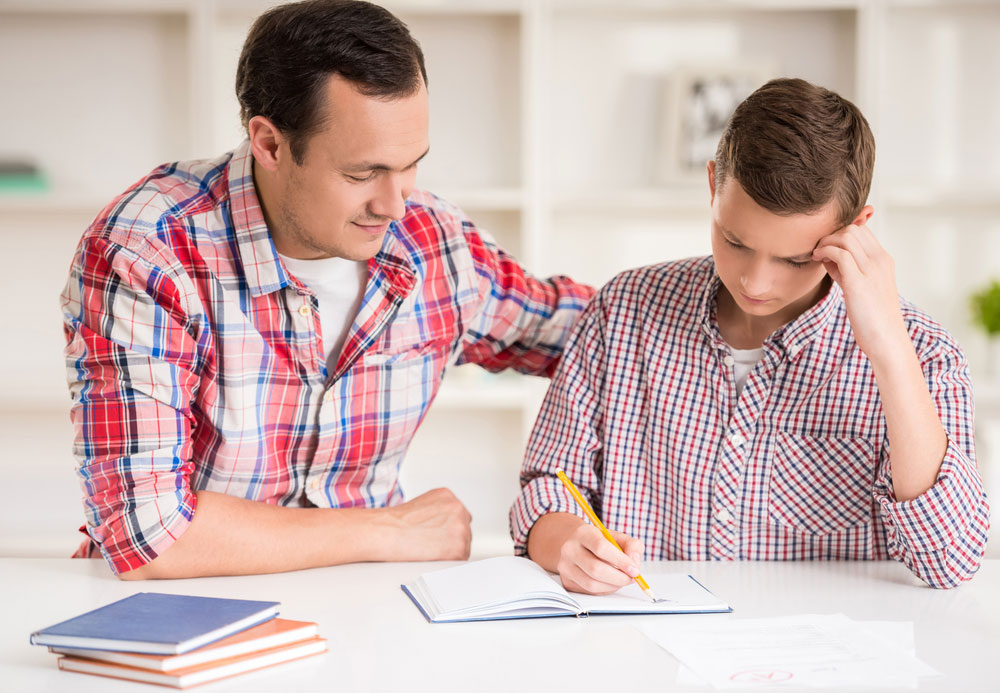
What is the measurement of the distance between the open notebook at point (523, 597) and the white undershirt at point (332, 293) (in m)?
0.45

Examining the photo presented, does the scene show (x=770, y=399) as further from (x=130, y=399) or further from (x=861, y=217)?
(x=130, y=399)

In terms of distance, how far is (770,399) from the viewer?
1468mm

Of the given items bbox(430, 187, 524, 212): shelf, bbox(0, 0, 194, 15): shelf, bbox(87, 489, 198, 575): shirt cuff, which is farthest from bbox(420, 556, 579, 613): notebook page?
bbox(0, 0, 194, 15): shelf

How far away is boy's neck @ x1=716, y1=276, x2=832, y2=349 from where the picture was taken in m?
1.45

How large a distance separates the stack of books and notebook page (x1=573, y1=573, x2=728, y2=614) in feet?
1.09

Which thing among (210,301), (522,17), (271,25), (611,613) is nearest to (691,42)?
(522,17)

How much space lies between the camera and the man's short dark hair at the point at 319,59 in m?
1.41

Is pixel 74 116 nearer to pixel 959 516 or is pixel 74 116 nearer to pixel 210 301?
pixel 210 301

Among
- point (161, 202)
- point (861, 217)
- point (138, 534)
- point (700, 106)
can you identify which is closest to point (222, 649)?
point (138, 534)

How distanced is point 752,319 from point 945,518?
401 mm

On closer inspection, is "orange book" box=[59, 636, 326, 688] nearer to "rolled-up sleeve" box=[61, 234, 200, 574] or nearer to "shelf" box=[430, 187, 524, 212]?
"rolled-up sleeve" box=[61, 234, 200, 574]

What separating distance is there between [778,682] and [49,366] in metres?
2.80

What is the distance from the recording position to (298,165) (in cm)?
145

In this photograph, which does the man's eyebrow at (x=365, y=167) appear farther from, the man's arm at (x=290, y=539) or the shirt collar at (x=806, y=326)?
the shirt collar at (x=806, y=326)
